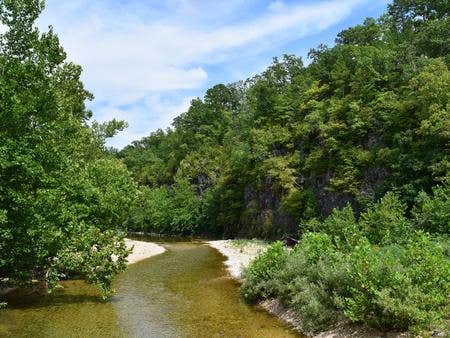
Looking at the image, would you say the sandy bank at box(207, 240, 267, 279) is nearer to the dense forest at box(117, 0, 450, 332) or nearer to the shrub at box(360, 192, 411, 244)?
the dense forest at box(117, 0, 450, 332)

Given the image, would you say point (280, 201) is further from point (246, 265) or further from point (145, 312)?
point (145, 312)

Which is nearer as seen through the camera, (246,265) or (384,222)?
(384,222)

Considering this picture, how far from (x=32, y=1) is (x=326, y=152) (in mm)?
39270

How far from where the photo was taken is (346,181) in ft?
150

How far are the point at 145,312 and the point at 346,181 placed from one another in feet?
95.0

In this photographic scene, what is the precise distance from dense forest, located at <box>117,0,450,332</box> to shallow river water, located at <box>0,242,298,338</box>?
2081 mm

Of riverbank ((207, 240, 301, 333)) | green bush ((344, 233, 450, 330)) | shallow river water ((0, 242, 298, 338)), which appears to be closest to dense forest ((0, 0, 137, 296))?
shallow river water ((0, 242, 298, 338))

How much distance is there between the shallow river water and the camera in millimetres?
18922

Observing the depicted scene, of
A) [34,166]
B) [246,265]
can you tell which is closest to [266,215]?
[246,265]

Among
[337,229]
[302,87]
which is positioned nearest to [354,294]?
[337,229]

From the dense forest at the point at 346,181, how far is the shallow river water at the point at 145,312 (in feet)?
6.83

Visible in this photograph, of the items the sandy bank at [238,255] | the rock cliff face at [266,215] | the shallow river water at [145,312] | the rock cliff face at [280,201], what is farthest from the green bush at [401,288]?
the rock cliff face at [266,215]

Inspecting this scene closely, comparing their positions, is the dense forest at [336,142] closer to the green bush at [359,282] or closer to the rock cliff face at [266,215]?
the rock cliff face at [266,215]

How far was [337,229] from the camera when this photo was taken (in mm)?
32469
